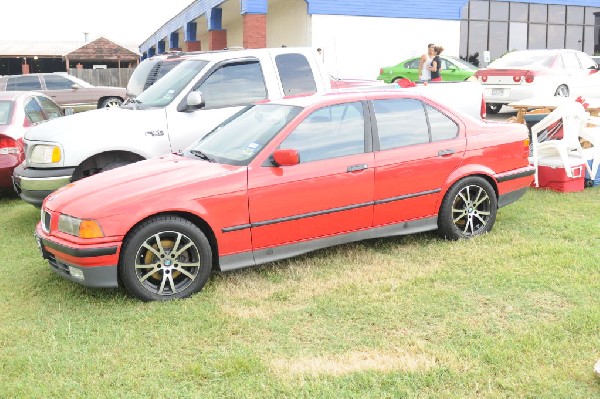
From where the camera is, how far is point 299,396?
348 cm

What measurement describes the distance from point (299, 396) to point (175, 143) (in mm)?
4354

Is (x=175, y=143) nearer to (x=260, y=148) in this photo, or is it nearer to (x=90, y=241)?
(x=260, y=148)

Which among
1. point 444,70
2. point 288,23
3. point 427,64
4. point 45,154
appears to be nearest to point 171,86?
point 45,154

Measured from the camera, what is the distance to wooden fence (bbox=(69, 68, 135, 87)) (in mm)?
33969

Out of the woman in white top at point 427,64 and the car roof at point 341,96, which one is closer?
the car roof at point 341,96

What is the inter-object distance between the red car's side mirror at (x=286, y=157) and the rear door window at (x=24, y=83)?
54.8 ft

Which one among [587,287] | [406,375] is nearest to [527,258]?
[587,287]

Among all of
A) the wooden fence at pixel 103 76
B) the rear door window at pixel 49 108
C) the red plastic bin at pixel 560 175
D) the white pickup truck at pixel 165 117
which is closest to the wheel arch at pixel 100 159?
the white pickup truck at pixel 165 117

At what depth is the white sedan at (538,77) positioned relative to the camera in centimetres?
1535

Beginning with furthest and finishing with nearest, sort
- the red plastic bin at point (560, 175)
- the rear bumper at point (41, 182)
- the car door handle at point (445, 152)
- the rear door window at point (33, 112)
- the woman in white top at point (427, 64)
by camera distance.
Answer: the woman in white top at point (427, 64)
the rear door window at point (33, 112)
the red plastic bin at point (560, 175)
the rear bumper at point (41, 182)
the car door handle at point (445, 152)

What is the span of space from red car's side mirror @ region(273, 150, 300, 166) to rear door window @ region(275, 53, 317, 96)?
9.12ft

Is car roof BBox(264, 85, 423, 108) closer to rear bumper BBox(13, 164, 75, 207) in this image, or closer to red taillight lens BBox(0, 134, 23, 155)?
rear bumper BBox(13, 164, 75, 207)

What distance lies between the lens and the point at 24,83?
19.9 meters

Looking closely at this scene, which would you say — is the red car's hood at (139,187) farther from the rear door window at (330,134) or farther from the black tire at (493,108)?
the black tire at (493,108)
